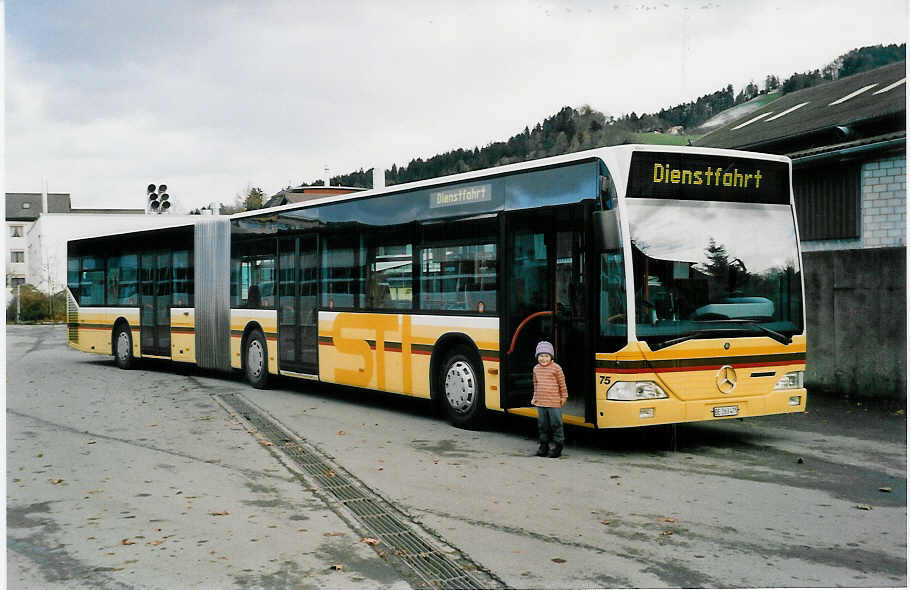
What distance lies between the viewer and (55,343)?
3516 cm

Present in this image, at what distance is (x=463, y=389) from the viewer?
12.0 meters

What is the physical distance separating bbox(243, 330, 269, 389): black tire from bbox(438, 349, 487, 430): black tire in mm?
5736

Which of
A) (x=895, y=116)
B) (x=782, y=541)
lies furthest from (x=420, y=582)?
(x=895, y=116)

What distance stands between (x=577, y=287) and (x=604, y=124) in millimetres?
31813

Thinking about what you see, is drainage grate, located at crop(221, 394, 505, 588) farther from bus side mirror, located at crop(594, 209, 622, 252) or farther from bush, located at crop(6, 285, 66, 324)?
bush, located at crop(6, 285, 66, 324)

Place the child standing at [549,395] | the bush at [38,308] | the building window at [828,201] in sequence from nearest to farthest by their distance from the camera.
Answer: the child standing at [549,395] → the building window at [828,201] → the bush at [38,308]

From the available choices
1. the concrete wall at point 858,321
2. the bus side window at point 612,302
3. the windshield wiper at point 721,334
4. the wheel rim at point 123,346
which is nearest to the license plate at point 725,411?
the windshield wiper at point 721,334

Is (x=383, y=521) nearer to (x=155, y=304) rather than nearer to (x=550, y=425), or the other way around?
(x=550, y=425)

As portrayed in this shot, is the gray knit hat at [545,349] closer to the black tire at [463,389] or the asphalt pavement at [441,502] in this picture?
the asphalt pavement at [441,502]

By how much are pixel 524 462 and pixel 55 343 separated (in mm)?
29777

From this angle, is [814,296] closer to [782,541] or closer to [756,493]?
[756,493]

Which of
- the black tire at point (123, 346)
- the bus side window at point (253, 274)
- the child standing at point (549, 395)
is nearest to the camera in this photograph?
the child standing at point (549, 395)

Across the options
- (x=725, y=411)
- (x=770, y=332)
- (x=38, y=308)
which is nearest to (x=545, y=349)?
(x=725, y=411)

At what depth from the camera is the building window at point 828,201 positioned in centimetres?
1622
